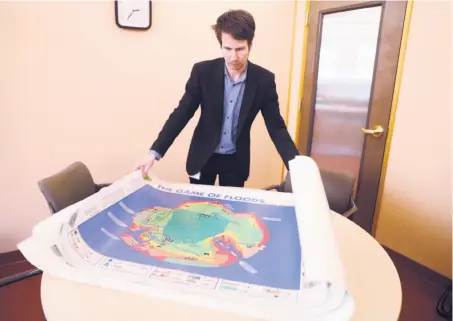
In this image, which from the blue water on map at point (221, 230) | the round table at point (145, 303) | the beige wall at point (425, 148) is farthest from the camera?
the beige wall at point (425, 148)

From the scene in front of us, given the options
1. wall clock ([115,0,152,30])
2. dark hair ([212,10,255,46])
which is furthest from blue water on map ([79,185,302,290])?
wall clock ([115,0,152,30])

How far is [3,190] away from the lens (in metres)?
2.10

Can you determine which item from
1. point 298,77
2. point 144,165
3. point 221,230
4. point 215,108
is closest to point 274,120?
point 215,108

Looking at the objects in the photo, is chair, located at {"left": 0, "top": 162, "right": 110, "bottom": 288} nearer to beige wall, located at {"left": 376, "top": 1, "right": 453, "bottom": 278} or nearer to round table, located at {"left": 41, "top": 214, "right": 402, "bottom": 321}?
round table, located at {"left": 41, "top": 214, "right": 402, "bottom": 321}

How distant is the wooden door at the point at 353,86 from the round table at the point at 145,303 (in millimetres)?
1398

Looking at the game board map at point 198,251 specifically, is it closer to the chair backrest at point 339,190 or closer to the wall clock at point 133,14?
the chair backrest at point 339,190

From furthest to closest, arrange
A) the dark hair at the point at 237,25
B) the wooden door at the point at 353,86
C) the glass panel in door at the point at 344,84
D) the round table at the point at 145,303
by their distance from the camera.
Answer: the glass panel in door at the point at 344,84 < the wooden door at the point at 353,86 < the dark hair at the point at 237,25 < the round table at the point at 145,303

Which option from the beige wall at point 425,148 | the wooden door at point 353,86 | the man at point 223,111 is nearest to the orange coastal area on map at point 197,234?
the man at point 223,111

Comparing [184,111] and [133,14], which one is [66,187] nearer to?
[184,111]

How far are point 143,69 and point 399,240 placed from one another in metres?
2.18

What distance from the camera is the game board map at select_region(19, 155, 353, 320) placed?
721 mm

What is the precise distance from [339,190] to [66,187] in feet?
4.28

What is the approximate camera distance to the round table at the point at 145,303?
0.71 meters

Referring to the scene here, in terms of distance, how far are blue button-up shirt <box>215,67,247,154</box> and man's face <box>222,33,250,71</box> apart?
0.12 m
